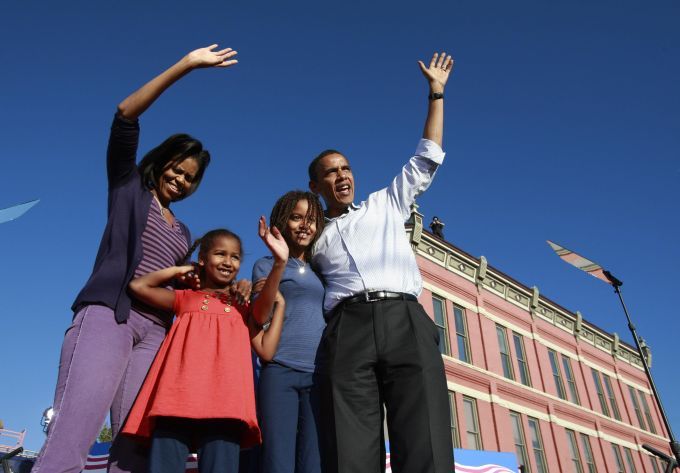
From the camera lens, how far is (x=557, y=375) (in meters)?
21.8

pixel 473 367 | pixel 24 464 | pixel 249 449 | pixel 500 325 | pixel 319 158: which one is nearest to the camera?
pixel 249 449

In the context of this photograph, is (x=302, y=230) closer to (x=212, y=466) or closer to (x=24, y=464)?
(x=212, y=466)

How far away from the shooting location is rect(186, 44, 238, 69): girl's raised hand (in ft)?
8.91

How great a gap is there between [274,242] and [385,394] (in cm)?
101

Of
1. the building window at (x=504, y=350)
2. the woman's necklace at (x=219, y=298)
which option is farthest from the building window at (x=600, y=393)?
the woman's necklace at (x=219, y=298)

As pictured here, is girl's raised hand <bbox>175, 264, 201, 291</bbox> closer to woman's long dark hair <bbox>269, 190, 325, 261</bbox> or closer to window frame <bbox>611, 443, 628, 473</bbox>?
woman's long dark hair <bbox>269, 190, 325, 261</bbox>

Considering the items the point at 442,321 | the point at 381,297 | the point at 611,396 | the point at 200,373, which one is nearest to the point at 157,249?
the point at 200,373

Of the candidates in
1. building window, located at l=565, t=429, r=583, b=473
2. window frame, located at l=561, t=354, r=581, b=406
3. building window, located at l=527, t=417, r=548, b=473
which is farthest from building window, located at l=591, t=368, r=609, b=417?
building window, located at l=527, t=417, r=548, b=473

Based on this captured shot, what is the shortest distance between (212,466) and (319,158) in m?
2.07

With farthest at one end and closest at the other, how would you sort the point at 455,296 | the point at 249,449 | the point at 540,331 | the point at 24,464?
the point at 540,331
the point at 455,296
the point at 24,464
the point at 249,449

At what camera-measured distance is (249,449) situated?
9.12 ft

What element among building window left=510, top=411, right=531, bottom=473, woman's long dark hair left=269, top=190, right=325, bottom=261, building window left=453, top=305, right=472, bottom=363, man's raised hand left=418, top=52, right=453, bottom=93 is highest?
building window left=453, top=305, right=472, bottom=363

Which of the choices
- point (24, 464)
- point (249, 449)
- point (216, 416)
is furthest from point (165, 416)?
point (24, 464)

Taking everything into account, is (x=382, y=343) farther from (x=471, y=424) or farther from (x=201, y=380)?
(x=471, y=424)
